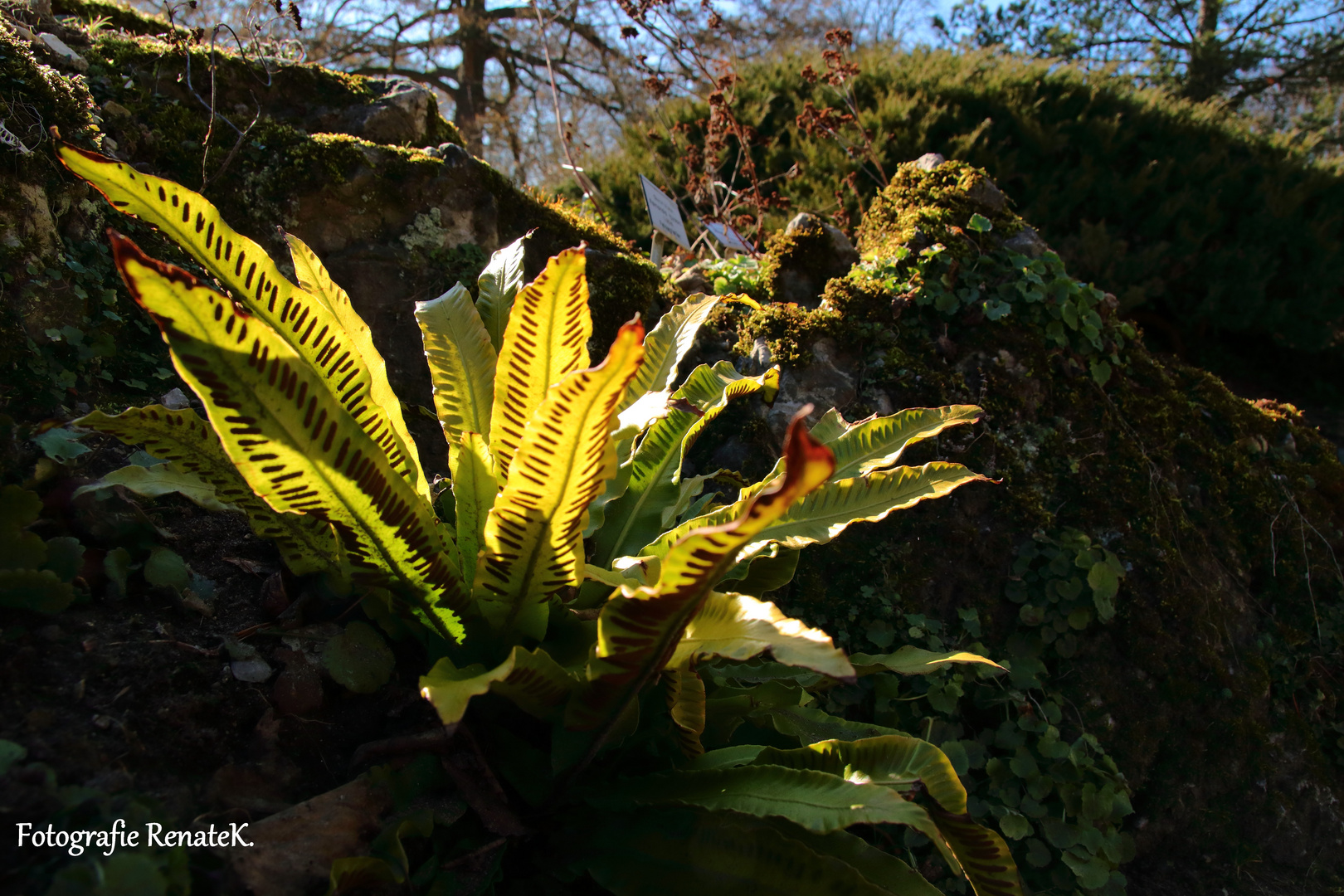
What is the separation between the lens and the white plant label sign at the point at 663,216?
318 cm

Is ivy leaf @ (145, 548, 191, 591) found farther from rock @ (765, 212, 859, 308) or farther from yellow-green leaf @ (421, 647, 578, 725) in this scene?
rock @ (765, 212, 859, 308)

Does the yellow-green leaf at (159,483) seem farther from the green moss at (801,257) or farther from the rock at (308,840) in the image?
the green moss at (801,257)

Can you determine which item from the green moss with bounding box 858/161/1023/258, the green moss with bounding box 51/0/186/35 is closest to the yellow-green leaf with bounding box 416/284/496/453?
the green moss with bounding box 858/161/1023/258

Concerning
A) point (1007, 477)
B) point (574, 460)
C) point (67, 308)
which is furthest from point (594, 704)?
point (1007, 477)

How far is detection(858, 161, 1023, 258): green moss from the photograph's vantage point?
2.86 m

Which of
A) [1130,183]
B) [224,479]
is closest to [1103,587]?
[224,479]

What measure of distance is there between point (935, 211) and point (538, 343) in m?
2.16

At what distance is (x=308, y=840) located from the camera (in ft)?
3.60

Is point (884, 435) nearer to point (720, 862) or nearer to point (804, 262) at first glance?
point (720, 862)

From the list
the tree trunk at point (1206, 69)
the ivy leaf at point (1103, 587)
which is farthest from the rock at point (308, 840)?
the tree trunk at point (1206, 69)

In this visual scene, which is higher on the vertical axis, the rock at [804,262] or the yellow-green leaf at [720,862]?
the rock at [804,262]

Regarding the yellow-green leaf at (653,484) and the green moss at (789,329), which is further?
the green moss at (789,329)

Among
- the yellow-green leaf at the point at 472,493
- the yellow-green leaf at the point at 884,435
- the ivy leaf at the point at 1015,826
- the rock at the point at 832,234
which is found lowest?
the ivy leaf at the point at 1015,826

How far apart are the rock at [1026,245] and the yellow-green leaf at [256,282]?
2524 millimetres
